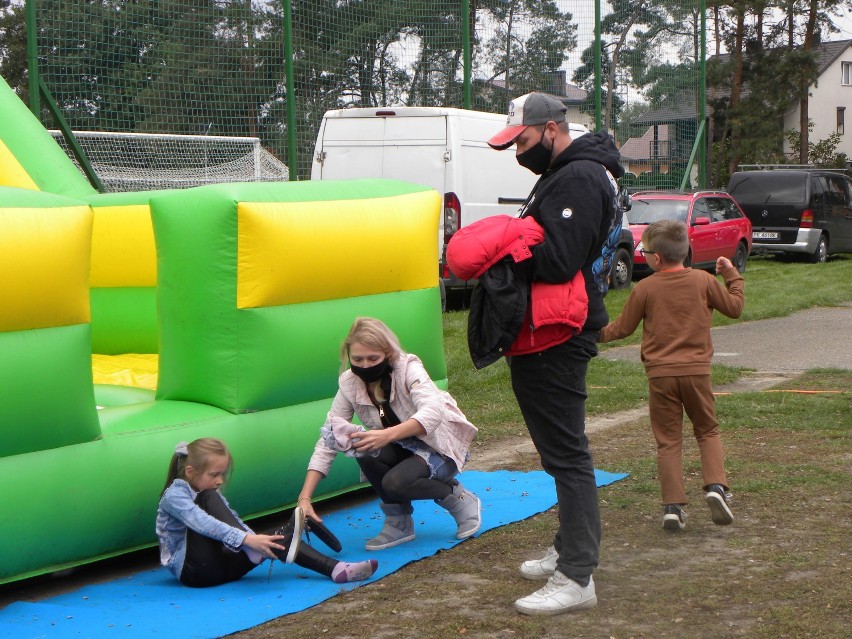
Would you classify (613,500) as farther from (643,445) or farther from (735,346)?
(735,346)

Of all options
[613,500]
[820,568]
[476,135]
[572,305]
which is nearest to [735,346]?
[476,135]

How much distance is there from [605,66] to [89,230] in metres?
13.5

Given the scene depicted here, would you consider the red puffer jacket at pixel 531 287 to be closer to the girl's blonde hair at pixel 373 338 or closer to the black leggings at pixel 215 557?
the girl's blonde hair at pixel 373 338

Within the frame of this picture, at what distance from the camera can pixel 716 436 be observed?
16.7 ft

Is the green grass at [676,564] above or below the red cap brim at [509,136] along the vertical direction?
below

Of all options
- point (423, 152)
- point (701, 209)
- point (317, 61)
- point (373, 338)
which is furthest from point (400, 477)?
point (701, 209)

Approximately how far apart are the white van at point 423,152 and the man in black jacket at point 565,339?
9309 mm

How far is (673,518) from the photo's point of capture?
4949 mm

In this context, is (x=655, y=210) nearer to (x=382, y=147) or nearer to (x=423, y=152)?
(x=423, y=152)

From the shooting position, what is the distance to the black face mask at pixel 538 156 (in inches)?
154

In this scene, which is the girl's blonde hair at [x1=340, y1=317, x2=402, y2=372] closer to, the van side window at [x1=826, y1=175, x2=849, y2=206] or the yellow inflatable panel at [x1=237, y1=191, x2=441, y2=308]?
the yellow inflatable panel at [x1=237, y1=191, x2=441, y2=308]

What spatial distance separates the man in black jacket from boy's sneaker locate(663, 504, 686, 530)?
1.03 metres

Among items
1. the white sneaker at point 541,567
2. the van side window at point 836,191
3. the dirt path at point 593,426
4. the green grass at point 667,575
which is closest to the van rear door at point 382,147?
the dirt path at point 593,426

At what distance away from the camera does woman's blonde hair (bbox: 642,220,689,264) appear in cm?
502
